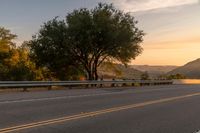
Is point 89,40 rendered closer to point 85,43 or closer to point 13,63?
point 85,43

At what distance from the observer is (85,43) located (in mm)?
49719

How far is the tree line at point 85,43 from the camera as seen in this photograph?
164ft

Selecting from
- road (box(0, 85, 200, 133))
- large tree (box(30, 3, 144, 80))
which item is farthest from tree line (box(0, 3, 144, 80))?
road (box(0, 85, 200, 133))

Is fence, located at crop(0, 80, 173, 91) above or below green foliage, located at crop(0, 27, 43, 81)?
below

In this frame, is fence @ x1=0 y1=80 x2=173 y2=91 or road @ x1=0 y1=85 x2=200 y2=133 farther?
fence @ x1=0 y1=80 x2=173 y2=91

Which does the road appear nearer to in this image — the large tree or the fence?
the fence

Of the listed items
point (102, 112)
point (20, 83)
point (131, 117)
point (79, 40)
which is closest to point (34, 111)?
point (102, 112)

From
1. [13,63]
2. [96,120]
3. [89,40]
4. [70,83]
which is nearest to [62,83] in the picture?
[70,83]

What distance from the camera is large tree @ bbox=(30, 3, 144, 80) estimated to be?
50.1 m

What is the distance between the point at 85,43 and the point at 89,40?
0.74 meters

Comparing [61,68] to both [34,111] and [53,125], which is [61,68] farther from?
[53,125]

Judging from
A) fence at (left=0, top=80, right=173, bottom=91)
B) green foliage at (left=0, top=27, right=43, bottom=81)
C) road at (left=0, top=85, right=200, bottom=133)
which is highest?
green foliage at (left=0, top=27, right=43, bottom=81)

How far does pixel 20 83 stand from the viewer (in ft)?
100

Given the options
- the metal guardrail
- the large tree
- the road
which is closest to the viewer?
the road
